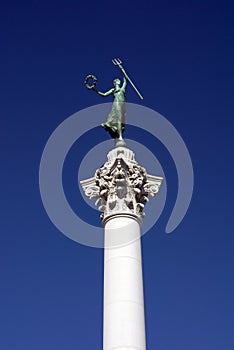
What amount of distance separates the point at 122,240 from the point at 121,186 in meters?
2.87

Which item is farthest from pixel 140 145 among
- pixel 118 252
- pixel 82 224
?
pixel 118 252

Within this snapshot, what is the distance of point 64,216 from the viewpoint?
1144 inches

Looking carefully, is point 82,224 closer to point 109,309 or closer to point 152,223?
point 152,223

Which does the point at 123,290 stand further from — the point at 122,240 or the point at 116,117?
the point at 116,117

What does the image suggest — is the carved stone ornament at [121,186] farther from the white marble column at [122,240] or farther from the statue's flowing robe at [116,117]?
the statue's flowing robe at [116,117]

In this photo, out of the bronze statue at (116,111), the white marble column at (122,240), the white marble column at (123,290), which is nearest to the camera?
the white marble column at (123,290)

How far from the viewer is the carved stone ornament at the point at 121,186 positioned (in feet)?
86.7

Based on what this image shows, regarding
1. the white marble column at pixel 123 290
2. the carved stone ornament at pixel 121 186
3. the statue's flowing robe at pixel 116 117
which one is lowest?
the white marble column at pixel 123 290

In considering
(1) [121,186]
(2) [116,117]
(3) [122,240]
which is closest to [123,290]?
(3) [122,240]

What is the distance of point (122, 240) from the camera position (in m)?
25.2

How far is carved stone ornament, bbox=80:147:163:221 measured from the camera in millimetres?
26422

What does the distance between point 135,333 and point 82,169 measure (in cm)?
1024

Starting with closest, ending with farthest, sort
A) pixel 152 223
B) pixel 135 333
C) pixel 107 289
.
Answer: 1. pixel 135 333
2. pixel 107 289
3. pixel 152 223

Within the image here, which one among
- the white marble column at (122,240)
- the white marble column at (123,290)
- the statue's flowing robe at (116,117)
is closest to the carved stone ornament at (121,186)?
the white marble column at (122,240)
